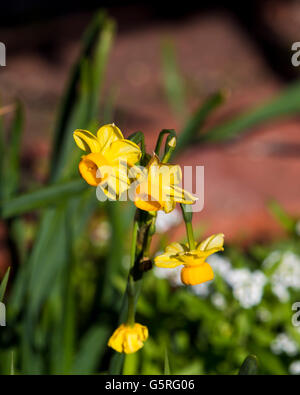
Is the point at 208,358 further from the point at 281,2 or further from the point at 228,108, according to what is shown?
the point at 281,2

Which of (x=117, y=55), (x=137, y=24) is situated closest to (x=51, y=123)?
(x=117, y=55)

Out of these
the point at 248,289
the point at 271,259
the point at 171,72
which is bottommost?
the point at 248,289

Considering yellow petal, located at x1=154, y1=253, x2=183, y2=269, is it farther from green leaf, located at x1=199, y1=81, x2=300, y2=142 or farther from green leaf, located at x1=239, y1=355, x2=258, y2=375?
green leaf, located at x1=199, y1=81, x2=300, y2=142

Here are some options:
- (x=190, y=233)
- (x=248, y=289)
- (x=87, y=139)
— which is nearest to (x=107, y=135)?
(x=87, y=139)

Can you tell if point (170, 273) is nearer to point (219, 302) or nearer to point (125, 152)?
point (219, 302)

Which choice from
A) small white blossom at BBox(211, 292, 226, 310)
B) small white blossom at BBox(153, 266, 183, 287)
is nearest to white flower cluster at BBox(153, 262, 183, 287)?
small white blossom at BBox(153, 266, 183, 287)

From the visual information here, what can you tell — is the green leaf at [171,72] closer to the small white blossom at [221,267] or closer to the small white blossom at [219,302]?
the small white blossom at [221,267]
